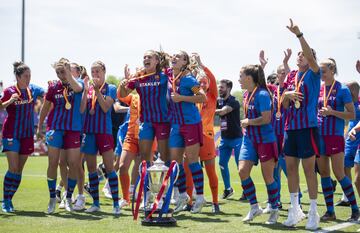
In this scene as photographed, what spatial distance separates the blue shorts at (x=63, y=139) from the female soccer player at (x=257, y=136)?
2.56 m

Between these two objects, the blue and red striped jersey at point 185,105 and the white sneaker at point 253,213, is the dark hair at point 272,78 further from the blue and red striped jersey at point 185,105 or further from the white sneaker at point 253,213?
the white sneaker at point 253,213

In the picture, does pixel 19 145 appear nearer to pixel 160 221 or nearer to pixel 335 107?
pixel 160 221

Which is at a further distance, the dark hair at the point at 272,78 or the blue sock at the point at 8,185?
the dark hair at the point at 272,78

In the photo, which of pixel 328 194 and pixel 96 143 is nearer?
pixel 328 194

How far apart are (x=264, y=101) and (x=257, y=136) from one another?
0.47 meters

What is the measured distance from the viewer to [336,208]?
950 cm

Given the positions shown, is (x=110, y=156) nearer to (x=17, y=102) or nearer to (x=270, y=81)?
(x=17, y=102)

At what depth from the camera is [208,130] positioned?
9898mm

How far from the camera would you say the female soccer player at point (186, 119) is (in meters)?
8.66

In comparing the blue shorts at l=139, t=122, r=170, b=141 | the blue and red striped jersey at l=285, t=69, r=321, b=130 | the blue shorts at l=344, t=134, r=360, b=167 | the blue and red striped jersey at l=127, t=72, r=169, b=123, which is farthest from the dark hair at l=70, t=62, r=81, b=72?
the blue shorts at l=344, t=134, r=360, b=167

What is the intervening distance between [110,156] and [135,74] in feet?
4.26

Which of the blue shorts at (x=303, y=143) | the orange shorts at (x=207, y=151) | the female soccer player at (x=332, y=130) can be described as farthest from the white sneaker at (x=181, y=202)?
the blue shorts at (x=303, y=143)

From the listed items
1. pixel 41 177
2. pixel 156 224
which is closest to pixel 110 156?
pixel 156 224

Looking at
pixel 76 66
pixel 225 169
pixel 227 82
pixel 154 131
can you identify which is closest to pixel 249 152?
pixel 154 131
